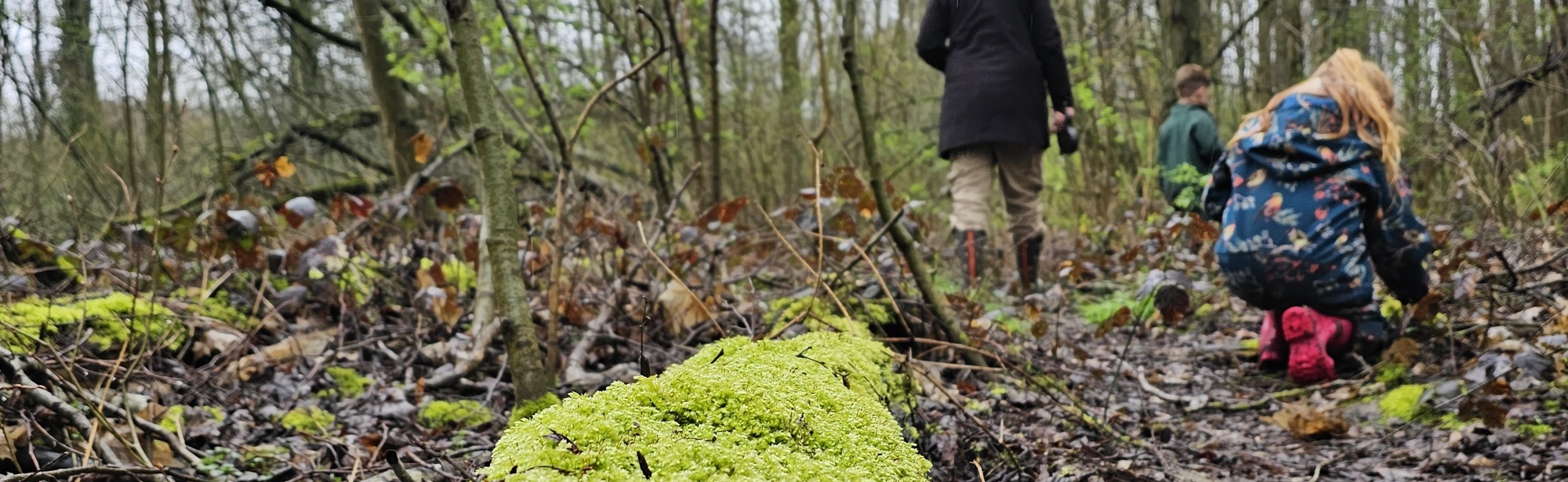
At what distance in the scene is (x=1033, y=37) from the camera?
510cm

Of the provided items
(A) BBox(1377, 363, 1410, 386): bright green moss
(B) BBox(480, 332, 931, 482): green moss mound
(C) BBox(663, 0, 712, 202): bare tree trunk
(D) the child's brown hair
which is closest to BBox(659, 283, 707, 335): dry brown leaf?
(C) BBox(663, 0, 712, 202): bare tree trunk

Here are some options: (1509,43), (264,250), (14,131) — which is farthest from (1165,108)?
(14,131)

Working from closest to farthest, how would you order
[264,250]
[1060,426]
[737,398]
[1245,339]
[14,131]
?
[737,398]
[1060,426]
[264,250]
[1245,339]
[14,131]

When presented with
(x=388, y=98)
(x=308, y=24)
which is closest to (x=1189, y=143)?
(x=388, y=98)

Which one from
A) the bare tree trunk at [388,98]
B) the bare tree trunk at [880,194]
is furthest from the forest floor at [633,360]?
the bare tree trunk at [388,98]

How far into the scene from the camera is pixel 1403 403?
9.84 ft

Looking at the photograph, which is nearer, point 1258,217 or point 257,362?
point 257,362

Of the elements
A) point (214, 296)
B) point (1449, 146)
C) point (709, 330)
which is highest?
point (1449, 146)

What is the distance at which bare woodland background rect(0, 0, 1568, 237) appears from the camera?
5.22 metres

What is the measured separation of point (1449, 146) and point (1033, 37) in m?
2.20

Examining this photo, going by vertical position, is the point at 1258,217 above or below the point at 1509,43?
below

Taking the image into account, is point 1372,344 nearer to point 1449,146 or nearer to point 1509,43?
point 1449,146

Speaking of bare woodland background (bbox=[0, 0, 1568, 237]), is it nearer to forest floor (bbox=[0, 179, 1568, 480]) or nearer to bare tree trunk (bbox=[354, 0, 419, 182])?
bare tree trunk (bbox=[354, 0, 419, 182])

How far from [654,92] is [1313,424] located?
10.5 feet
